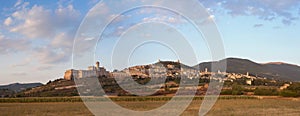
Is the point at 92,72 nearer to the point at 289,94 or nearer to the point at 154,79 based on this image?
the point at 154,79

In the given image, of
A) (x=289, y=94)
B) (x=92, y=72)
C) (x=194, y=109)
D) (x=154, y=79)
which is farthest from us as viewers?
(x=289, y=94)

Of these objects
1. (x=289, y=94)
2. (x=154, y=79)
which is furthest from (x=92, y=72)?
(x=289, y=94)

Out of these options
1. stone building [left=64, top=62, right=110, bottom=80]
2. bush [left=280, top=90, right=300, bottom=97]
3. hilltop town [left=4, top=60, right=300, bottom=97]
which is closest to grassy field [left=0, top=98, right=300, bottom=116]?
hilltop town [left=4, top=60, right=300, bottom=97]

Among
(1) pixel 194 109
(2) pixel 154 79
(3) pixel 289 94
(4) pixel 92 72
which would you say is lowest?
(1) pixel 194 109

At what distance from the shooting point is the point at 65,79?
167 m

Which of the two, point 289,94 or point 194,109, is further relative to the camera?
point 289,94

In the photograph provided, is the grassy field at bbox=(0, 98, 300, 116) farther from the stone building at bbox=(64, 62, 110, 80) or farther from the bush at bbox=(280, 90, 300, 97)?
the bush at bbox=(280, 90, 300, 97)

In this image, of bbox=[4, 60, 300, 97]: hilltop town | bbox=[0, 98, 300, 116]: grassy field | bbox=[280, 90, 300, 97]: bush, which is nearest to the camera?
bbox=[0, 98, 300, 116]: grassy field

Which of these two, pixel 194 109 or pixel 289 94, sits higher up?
pixel 289 94

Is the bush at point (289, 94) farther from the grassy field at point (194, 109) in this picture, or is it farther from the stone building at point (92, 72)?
the stone building at point (92, 72)

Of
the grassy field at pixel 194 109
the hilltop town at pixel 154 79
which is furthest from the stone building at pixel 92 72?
the grassy field at pixel 194 109

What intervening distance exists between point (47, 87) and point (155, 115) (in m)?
150

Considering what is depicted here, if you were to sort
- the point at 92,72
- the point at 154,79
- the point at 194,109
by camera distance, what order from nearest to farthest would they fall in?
the point at 92,72
the point at 194,109
the point at 154,79

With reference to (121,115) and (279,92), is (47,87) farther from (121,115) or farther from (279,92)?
(121,115)
